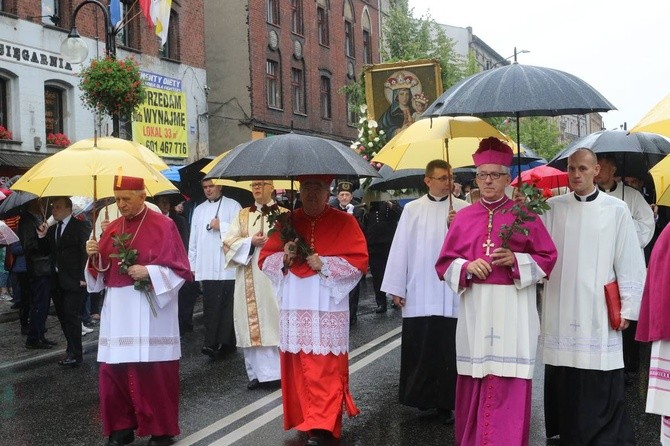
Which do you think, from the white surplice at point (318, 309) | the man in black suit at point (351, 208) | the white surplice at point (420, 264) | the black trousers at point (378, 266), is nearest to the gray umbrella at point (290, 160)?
the white surplice at point (318, 309)

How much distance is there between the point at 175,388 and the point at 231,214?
14.8 feet

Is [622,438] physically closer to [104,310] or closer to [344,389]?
[344,389]

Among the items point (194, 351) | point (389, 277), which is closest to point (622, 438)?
point (389, 277)

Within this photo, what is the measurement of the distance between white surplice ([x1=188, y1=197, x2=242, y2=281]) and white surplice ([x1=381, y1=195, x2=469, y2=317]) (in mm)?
3720

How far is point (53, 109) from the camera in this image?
76.7 feet

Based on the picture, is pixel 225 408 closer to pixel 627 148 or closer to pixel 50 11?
pixel 627 148

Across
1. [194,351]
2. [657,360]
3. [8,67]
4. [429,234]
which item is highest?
[8,67]

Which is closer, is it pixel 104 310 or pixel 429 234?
pixel 104 310

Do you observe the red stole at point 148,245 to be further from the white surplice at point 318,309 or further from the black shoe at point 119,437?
the black shoe at point 119,437

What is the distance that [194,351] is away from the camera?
11039mm

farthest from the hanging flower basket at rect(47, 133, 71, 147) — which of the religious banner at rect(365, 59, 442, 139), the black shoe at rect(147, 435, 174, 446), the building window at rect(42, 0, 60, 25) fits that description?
the black shoe at rect(147, 435, 174, 446)

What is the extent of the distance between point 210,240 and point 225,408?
3550 mm

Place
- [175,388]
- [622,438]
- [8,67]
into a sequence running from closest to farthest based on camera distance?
[622,438] → [175,388] → [8,67]

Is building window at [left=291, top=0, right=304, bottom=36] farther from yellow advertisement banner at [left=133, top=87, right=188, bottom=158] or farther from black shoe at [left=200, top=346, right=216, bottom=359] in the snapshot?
black shoe at [left=200, top=346, right=216, bottom=359]
